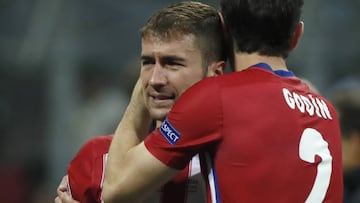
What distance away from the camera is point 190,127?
3.22 meters

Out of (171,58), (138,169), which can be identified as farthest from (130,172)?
(171,58)

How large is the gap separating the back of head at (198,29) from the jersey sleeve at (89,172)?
1.61 feet

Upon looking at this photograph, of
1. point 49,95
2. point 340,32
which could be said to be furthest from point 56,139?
point 340,32

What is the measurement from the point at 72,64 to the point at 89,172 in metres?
3.36

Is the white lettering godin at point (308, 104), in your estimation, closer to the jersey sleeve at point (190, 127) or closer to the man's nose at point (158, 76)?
the jersey sleeve at point (190, 127)

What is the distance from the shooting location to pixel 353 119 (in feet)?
16.5

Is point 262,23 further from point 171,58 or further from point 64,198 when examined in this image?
point 64,198

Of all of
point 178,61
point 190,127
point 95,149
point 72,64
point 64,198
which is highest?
point 178,61

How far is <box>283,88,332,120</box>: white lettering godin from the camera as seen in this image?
3.33m

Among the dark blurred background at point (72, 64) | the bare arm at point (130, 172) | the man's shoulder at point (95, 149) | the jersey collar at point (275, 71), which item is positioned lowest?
the dark blurred background at point (72, 64)

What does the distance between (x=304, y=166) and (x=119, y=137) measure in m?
0.60

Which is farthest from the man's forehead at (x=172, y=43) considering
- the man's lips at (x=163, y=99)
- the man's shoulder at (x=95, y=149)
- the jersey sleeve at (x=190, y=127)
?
the man's shoulder at (x=95, y=149)

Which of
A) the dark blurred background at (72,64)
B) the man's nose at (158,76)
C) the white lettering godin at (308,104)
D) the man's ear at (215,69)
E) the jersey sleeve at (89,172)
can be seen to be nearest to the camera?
the white lettering godin at (308,104)

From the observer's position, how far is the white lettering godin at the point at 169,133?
3.25 meters
